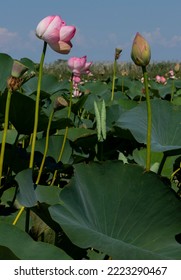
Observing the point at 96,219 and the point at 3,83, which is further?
the point at 3,83

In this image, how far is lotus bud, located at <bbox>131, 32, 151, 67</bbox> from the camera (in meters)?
1.15

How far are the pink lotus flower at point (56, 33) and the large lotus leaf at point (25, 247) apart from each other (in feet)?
1.53

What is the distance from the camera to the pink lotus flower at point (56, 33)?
4.21ft

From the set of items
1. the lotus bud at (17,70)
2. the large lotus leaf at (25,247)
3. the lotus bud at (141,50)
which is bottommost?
the large lotus leaf at (25,247)

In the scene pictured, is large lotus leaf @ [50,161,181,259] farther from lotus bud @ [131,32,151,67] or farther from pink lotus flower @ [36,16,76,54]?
pink lotus flower @ [36,16,76,54]

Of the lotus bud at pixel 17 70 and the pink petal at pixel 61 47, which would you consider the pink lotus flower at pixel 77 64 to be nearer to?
the pink petal at pixel 61 47

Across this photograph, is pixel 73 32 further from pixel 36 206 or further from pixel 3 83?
pixel 3 83

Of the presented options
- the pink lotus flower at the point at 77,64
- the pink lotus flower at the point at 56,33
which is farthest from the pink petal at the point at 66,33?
the pink lotus flower at the point at 77,64

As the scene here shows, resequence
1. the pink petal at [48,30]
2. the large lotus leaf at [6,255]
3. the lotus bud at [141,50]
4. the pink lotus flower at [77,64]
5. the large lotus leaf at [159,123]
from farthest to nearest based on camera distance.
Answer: the pink lotus flower at [77,64], the large lotus leaf at [159,123], the pink petal at [48,30], the lotus bud at [141,50], the large lotus leaf at [6,255]

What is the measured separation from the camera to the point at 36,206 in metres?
1.06

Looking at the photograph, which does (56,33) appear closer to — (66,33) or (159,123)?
(66,33)
